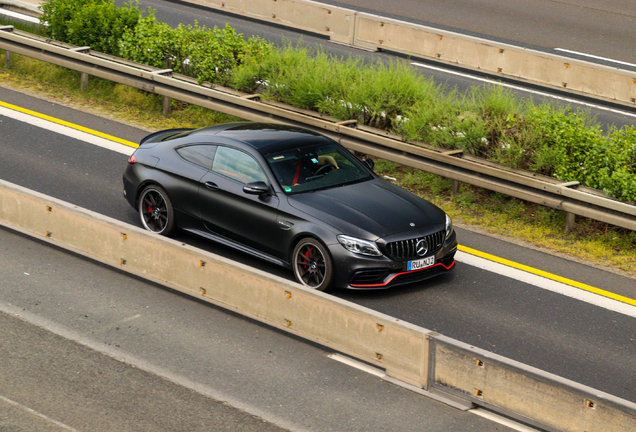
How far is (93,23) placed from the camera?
17.5 m

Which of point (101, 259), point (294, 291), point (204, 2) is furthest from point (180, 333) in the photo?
point (204, 2)

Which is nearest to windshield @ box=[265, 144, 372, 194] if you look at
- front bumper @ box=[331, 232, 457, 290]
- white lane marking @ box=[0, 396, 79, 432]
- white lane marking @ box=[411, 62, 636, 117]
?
front bumper @ box=[331, 232, 457, 290]

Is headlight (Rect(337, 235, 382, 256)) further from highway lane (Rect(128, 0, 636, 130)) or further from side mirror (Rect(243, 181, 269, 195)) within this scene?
highway lane (Rect(128, 0, 636, 130))

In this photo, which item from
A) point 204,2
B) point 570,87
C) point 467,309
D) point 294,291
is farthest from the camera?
point 204,2

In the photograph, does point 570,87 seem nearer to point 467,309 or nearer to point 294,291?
point 467,309

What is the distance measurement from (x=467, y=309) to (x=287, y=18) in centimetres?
1361

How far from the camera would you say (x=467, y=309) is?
9.77 m

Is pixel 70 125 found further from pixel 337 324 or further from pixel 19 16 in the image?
pixel 337 324

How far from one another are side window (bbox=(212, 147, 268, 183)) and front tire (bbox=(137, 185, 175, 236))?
810 mm

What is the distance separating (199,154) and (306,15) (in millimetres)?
11336

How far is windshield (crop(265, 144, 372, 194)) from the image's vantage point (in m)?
10.4

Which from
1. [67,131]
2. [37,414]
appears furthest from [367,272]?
[67,131]

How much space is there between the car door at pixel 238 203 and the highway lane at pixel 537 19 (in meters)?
12.9

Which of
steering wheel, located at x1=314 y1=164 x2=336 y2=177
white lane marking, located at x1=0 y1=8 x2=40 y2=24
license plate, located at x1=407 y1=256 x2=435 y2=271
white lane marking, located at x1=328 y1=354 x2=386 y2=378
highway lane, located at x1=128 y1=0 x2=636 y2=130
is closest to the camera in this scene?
white lane marking, located at x1=328 y1=354 x2=386 y2=378
